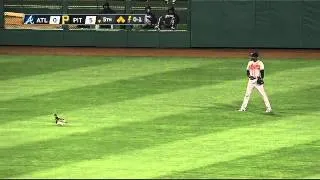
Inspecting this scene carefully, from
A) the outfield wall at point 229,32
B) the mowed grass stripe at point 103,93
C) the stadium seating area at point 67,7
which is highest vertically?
the stadium seating area at point 67,7

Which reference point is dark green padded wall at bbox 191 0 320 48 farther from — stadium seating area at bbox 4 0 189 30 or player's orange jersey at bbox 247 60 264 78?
player's orange jersey at bbox 247 60 264 78

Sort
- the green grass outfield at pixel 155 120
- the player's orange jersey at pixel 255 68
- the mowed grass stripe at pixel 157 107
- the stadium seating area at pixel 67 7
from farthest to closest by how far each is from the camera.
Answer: the stadium seating area at pixel 67 7 < the player's orange jersey at pixel 255 68 < the mowed grass stripe at pixel 157 107 < the green grass outfield at pixel 155 120

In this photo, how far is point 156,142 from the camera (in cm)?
1927

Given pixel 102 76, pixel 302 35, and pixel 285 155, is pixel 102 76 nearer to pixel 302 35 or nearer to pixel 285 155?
pixel 302 35

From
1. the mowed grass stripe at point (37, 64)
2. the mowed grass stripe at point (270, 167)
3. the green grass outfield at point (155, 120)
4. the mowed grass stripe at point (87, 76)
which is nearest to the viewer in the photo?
the mowed grass stripe at point (270, 167)

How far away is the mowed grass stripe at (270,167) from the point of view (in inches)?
641

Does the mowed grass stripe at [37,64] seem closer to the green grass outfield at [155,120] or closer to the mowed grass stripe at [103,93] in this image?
the green grass outfield at [155,120]

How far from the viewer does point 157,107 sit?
23.9 m

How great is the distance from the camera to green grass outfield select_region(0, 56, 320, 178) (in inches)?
671

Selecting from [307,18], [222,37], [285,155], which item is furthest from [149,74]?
[285,155]

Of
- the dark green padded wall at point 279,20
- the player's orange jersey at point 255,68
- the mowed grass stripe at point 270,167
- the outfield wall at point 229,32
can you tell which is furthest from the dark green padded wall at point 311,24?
the mowed grass stripe at point 270,167

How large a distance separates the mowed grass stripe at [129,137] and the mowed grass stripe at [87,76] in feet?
20.0

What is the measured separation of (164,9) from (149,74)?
7.93 metres
